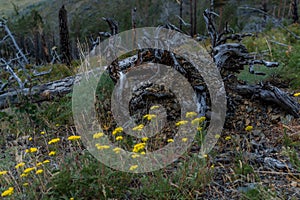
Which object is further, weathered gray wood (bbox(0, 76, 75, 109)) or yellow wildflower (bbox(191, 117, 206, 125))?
weathered gray wood (bbox(0, 76, 75, 109))

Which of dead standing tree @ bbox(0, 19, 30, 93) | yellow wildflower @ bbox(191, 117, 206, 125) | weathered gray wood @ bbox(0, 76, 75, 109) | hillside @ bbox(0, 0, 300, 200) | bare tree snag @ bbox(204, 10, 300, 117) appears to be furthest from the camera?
dead standing tree @ bbox(0, 19, 30, 93)

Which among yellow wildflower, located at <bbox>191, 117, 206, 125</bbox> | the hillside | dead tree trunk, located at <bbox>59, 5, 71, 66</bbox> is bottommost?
dead tree trunk, located at <bbox>59, 5, 71, 66</bbox>

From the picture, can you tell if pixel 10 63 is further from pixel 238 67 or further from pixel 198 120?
pixel 198 120

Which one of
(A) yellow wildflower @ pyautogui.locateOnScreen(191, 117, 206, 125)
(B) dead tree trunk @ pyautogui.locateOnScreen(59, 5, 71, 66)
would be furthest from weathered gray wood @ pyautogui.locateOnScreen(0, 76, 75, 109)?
(B) dead tree trunk @ pyautogui.locateOnScreen(59, 5, 71, 66)

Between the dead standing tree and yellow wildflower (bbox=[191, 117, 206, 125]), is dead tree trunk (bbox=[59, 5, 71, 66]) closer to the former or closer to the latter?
the dead standing tree

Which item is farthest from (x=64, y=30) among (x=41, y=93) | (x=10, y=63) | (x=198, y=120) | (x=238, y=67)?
(x=198, y=120)

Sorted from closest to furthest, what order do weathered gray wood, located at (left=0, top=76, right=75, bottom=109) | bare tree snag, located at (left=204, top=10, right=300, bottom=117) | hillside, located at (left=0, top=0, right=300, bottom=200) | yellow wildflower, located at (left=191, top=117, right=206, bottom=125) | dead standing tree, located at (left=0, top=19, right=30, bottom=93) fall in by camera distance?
hillside, located at (left=0, top=0, right=300, bottom=200)
yellow wildflower, located at (left=191, top=117, right=206, bottom=125)
bare tree snag, located at (left=204, top=10, right=300, bottom=117)
weathered gray wood, located at (left=0, top=76, right=75, bottom=109)
dead standing tree, located at (left=0, top=19, right=30, bottom=93)

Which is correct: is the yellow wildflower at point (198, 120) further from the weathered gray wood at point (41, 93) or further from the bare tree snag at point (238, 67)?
the weathered gray wood at point (41, 93)

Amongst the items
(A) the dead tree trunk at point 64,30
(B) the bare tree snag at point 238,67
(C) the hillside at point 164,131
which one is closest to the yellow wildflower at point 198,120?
(C) the hillside at point 164,131

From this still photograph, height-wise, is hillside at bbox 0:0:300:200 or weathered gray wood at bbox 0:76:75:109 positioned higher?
hillside at bbox 0:0:300:200

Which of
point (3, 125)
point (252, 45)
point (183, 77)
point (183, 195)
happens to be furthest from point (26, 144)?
point (252, 45)

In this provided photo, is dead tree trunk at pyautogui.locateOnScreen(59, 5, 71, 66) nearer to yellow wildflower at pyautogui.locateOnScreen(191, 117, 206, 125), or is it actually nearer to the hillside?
the hillside

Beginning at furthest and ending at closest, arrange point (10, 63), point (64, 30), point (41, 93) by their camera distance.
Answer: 1. point (64, 30)
2. point (10, 63)
3. point (41, 93)

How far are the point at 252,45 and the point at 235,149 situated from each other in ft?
22.7
